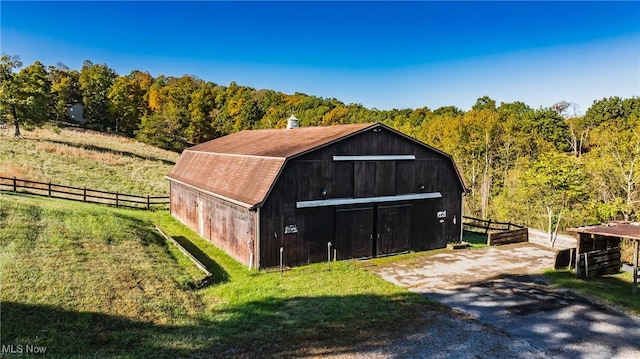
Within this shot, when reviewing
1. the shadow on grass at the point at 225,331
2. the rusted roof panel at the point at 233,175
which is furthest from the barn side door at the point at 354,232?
the shadow on grass at the point at 225,331

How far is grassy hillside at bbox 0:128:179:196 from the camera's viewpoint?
28188mm

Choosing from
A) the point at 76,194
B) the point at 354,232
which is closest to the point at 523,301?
the point at 354,232

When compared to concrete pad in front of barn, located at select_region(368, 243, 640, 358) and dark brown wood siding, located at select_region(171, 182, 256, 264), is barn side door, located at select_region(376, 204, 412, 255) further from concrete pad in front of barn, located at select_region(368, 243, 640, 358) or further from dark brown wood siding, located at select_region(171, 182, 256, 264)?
dark brown wood siding, located at select_region(171, 182, 256, 264)

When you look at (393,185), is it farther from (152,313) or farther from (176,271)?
(152,313)

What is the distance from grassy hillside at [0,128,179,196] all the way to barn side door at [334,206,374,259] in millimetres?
18023

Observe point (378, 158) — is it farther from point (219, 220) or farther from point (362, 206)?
point (219, 220)

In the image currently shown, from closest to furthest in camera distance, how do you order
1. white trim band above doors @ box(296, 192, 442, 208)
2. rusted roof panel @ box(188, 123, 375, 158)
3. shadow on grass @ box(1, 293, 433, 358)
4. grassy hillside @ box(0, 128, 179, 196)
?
shadow on grass @ box(1, 293, 433, 358) < white trim band above doors @ box(296, 192, 442, 208) < rusted roof panel @ box(188, 123, 375, 158) < grassy hillside @ box(0, 128, 179, 196)

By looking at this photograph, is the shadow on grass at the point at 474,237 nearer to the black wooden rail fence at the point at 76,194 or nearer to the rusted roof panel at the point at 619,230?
the rusted roof panel at the point at 619,230

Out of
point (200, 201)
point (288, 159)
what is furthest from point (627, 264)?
point (200, 201)

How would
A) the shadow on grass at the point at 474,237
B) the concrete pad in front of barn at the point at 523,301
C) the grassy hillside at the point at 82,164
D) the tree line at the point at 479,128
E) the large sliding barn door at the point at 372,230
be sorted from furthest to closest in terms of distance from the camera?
the grassy hillside at the point at 82,164
the tree line at the point at 479,128
the shadow on grass at the point at 474,237
the large sliding barn door at the point at 372,230
the concrete pad in front of barn at the point at 523,301

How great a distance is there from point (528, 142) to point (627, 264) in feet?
78.0

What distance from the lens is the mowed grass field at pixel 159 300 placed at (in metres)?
8.37

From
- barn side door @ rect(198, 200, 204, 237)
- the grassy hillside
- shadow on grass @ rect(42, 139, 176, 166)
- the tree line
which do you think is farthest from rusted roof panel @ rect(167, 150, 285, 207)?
shadow on grass @ rect(42, 139, 176, 166)

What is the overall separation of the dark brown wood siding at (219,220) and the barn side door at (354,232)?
3.43 metres
